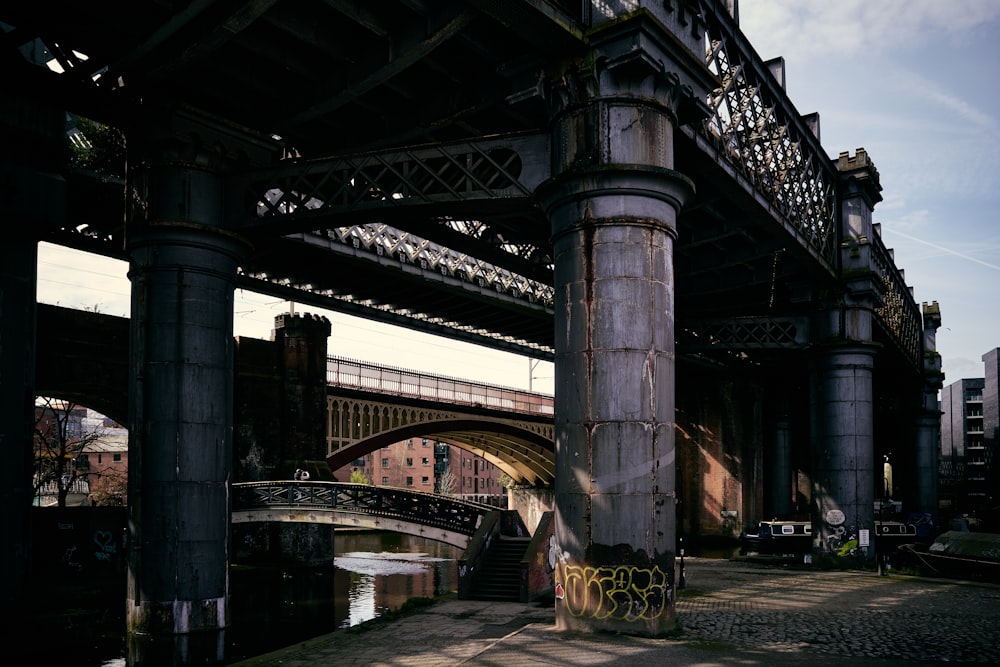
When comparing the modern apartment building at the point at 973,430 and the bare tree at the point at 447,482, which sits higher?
the modern apartment building at the point at 973,430

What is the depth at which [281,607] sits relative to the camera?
98.6 ft

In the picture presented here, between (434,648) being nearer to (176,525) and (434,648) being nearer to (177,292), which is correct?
(176,525)

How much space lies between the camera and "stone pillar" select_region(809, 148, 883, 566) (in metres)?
29.5

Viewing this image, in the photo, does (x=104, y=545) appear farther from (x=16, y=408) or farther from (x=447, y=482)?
(x=447, y=482)

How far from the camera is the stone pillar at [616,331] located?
14.8m

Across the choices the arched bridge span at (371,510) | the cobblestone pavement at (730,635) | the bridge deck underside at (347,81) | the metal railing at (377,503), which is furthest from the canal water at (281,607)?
the bridge deck underside at (347,81)

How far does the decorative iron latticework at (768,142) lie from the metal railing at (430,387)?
26.5 m

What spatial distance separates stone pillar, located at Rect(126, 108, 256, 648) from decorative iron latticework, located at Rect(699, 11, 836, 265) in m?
11.3

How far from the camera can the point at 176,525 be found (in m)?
18.0

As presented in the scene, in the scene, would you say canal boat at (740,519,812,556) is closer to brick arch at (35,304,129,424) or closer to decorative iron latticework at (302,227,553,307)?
decorative iron latticework at (302,227,553,307)

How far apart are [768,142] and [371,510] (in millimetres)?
17727

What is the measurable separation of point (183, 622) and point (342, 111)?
12.0 m

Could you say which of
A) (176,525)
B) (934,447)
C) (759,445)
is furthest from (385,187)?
(934,447)

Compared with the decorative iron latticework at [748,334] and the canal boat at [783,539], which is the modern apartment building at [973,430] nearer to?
the canal boat at [783,539]
